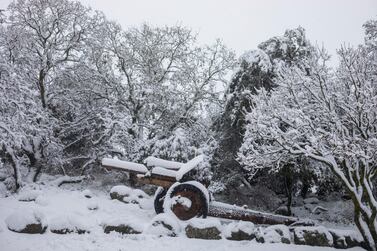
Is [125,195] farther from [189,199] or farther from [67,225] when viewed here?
[67,225]

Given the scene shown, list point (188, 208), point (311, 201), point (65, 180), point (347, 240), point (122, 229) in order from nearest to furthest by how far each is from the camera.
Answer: point (122, 229) < point (347, 240) < point (188, 208) < point (65, 180) < point (311, 201)

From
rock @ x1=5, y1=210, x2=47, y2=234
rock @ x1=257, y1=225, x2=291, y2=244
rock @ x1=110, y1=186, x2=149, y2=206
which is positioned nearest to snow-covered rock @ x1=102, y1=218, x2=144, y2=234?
rock @ x1=5, y1=210, x2=47, y2=234

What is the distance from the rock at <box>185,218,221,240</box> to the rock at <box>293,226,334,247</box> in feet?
6.86

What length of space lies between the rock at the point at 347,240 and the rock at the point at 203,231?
317 centimetres

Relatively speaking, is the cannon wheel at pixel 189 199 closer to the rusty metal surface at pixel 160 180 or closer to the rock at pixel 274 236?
the rusty metal surface at pixel 160 180

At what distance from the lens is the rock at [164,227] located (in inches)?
326

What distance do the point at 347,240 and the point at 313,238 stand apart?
3.23ft

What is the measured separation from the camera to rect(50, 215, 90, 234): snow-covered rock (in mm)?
7555

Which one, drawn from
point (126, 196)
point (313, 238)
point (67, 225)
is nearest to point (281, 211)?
point (313, 238)

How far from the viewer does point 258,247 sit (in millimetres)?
8023

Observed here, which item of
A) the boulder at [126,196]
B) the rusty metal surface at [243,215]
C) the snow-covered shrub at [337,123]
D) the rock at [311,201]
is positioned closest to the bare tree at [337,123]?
the snow-covered shrub at [337,123]

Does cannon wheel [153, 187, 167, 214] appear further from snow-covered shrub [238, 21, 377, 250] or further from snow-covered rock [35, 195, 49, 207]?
snow-covered rock [35, 195, 49, 207]


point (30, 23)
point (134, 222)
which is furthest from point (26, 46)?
point (134, 222)

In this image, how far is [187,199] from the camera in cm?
1000
